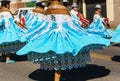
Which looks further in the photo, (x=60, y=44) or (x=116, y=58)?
(x=116, y=58)

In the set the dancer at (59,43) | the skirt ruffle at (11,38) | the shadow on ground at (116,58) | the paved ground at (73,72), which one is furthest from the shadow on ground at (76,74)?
the skirt ruffle at (11,38)

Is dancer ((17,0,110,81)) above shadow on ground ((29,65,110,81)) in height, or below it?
above

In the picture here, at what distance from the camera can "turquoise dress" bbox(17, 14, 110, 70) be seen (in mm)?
8461

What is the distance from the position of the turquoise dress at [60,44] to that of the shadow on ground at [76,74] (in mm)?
880

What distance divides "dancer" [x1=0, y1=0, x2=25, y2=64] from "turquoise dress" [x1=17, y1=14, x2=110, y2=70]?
3659mm

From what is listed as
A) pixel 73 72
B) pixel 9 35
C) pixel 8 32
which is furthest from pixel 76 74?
pixel 8 32

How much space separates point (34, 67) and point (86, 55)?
3222 millimetres

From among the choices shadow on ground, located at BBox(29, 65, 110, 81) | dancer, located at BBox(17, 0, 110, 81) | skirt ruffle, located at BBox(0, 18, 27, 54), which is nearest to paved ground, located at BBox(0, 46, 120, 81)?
shadow on ground, located at BBox(29, 65, 110, 81)

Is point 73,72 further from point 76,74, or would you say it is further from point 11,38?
point 11,38

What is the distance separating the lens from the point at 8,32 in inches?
497

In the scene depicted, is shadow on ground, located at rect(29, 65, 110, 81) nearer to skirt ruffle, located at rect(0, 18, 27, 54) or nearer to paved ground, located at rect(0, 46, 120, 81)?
paved ground, located at rect(0, 46, 120, 81)

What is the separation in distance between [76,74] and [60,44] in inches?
80.6

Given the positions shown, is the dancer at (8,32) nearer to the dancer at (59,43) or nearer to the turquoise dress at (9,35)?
the turquoise dress at (9,35)

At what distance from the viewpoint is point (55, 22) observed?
28.5 feet
